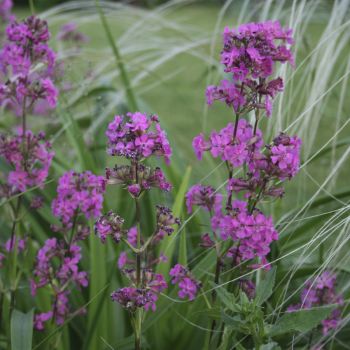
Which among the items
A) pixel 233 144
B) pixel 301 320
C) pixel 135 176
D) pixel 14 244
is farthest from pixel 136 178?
pixel 14 244

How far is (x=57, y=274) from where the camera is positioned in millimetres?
1198

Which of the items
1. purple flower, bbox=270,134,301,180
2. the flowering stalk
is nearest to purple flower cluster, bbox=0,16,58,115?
the flowering stalk

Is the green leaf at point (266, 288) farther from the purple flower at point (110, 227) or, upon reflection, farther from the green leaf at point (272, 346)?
the purple flower at point (110, 227)

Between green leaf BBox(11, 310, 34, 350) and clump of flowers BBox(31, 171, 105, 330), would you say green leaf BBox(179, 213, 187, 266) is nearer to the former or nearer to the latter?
clump of flowers BBox(31, 171, 105, 330)

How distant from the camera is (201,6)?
8070 millimetres

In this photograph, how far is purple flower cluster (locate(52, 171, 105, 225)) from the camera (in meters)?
1.17

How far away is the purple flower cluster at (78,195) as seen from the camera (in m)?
1.17

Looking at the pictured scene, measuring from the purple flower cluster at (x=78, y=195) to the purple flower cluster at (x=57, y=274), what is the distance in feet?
0.24

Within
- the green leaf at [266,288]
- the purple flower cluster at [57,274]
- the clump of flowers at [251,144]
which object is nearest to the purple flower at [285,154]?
the clump of flowers at [251,144]

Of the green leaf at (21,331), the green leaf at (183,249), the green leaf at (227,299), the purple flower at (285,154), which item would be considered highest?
the purple flower at (285,154)

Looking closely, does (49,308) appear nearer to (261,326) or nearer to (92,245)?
(92,245)

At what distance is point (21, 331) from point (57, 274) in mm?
137

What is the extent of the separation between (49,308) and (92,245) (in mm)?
172

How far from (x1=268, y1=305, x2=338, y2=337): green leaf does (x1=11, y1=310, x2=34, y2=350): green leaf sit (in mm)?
409
